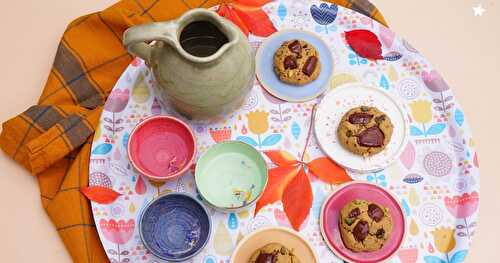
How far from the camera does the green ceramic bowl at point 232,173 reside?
1.06 meters

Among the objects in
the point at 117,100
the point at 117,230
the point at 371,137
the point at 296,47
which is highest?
the point at 296,47

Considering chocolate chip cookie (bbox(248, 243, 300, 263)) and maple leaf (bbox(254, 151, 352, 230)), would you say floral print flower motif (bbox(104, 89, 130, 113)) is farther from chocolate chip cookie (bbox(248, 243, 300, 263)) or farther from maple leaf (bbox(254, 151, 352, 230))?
chocolate chip cookie (bbox(248, 243, 300, 263))

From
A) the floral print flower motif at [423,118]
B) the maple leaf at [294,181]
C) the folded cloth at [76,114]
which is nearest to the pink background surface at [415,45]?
the folded cloth at [76,114]

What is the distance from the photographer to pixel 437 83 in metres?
1.15

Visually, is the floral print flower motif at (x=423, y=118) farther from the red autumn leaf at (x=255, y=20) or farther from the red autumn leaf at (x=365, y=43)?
the red autumn leaf at (x=255, y=20)

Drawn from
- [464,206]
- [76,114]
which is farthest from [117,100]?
[464,206]

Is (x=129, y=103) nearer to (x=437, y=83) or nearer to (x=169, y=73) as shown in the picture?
(x=169, y=73)

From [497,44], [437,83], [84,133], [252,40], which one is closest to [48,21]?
[84,133]

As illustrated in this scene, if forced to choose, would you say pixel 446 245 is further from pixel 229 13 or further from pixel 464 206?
pixel 229 13

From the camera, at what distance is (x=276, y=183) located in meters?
1.09

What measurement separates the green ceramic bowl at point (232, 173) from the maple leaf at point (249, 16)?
10.9 inches

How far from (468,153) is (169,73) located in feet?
2.08

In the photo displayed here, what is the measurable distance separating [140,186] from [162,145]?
0.09 meters

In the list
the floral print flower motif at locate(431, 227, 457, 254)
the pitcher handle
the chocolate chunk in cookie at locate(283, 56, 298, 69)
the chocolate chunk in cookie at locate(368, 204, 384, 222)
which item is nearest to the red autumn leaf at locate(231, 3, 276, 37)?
the chocolate chunk in cookie at locate(283, 56, 298, 69)
